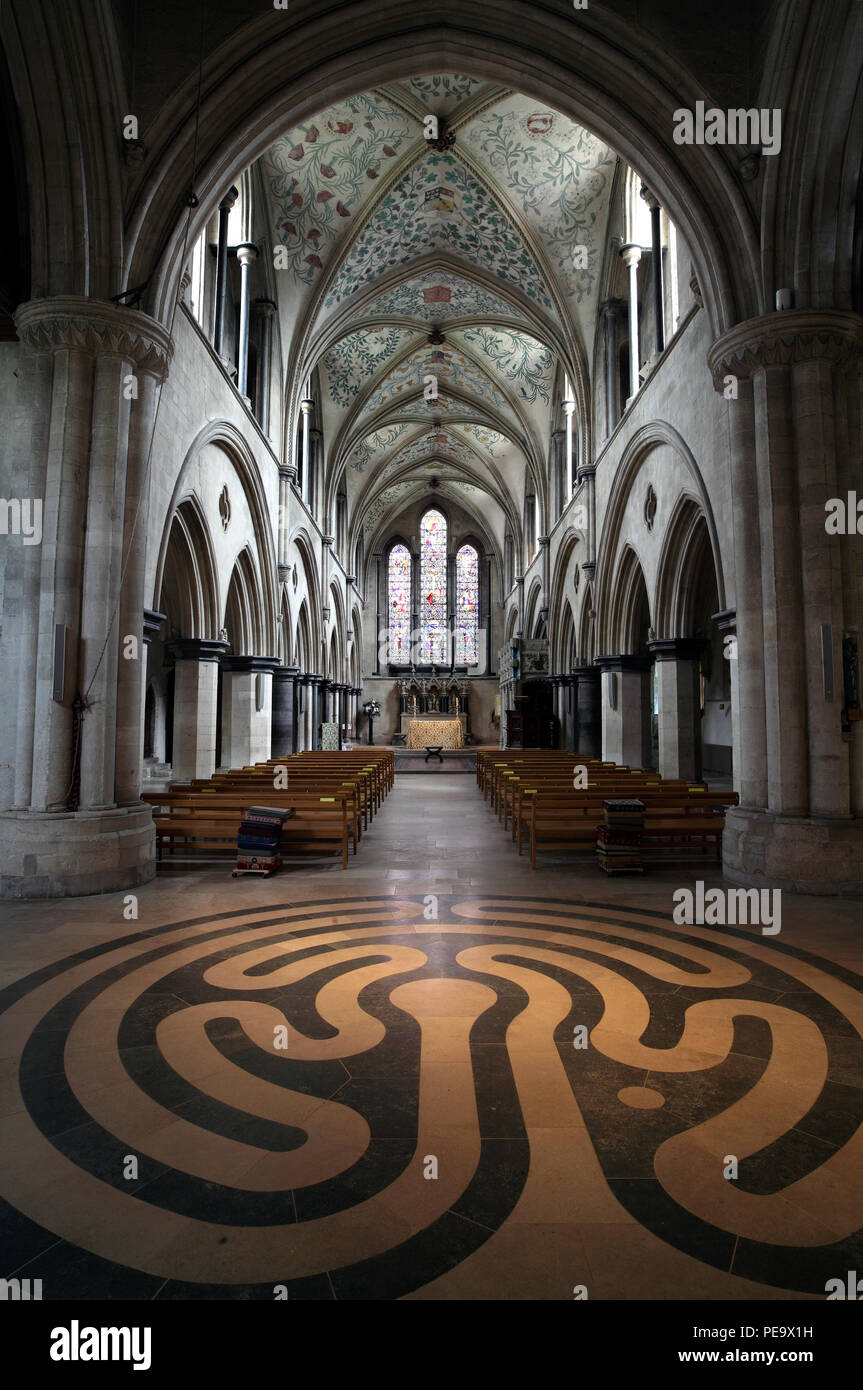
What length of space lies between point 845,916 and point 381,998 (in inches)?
161

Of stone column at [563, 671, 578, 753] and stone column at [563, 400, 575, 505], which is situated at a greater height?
stone column at [563, 400, 575, 505]

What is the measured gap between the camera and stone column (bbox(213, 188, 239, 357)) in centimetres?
1230

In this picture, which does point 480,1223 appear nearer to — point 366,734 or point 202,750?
point 202,750

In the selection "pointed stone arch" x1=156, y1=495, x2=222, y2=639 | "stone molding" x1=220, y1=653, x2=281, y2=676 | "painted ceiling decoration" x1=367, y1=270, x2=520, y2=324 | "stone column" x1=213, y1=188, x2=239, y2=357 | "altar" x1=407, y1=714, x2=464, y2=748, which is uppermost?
A: "painted ceiling decoration" x1=367, y1=270, x2=520, y2=324

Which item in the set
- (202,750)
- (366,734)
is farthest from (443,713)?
(202,750)

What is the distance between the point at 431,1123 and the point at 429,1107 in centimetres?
13

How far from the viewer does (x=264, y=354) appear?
608 inches

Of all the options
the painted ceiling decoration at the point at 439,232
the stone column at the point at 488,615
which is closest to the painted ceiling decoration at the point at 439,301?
the painted ceiling decoration at the point at 439,232

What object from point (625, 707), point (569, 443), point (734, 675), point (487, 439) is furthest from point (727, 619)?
point (487, 439)

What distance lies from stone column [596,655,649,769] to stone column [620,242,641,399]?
5.35 meters

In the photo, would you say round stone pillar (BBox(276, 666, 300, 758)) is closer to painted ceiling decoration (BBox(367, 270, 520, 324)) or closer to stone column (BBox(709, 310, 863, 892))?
painted ceiling decoration (BBox(367, 270, 520, 324))

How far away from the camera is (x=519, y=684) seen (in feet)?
80.3

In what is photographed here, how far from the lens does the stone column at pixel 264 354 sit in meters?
15.4

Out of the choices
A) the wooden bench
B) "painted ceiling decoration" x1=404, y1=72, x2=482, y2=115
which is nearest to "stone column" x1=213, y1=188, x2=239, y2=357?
"painted ceiling decoration" x1=404, y1=72, x2=482, y2=115
